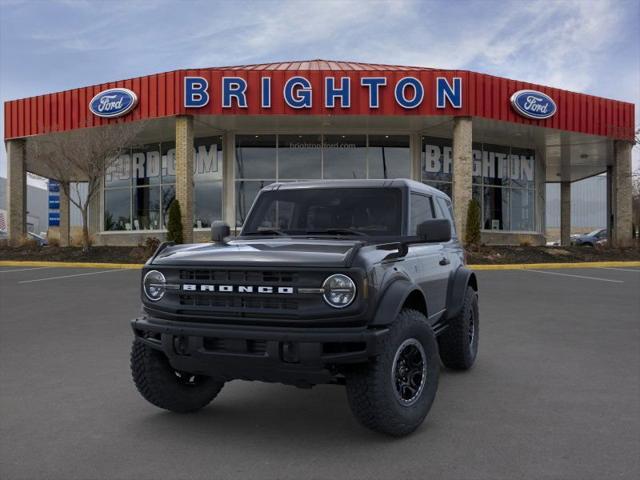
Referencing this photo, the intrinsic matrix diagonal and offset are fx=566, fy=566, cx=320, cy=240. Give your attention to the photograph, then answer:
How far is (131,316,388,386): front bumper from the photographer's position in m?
3.25

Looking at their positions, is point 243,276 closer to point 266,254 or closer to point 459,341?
point 266,254

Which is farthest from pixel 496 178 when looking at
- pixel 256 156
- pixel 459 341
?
pixel 459 341

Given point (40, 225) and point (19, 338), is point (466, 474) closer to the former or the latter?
point (19, 338)

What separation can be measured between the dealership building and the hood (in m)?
16.7

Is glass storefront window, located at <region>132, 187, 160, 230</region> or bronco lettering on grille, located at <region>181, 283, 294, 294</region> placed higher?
glass storefront window, located at <region>132, 187, 160, 230</region>

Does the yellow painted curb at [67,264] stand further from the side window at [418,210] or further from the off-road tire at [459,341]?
the side window at [418,210]

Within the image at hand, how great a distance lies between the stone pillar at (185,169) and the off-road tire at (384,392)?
17476mm

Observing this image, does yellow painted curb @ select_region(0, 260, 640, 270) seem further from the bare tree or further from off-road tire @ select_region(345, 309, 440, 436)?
off-road tire @ select_region(345, 309, 440, 436)

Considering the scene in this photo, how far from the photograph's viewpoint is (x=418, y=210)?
4.88 m

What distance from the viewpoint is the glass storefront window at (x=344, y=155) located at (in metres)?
23.7

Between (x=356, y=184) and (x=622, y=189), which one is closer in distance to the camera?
(x=356, y=184)

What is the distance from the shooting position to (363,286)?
3.32m

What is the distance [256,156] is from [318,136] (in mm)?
2760

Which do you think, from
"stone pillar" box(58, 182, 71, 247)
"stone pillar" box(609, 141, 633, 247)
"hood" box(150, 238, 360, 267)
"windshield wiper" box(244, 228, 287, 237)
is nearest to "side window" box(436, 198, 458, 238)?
"windshield wiper" box(244, 228, 287, 237)
